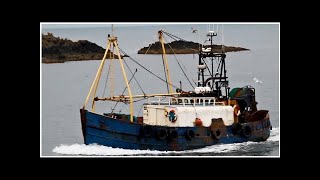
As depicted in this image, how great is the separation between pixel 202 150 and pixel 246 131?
170 cm

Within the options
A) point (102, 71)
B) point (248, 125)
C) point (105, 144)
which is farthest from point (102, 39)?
point (248, 125)

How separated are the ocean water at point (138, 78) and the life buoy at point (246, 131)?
525mm

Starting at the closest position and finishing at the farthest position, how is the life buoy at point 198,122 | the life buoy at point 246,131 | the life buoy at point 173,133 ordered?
1. the life buoy at point 173,133
2. the life buoy at point 198,122
3. the life buoy at point 246,131

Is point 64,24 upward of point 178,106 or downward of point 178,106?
upward

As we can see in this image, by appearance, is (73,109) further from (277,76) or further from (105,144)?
(277,76)

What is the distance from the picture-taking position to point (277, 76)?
1164 inches

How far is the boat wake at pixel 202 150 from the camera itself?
2939cm

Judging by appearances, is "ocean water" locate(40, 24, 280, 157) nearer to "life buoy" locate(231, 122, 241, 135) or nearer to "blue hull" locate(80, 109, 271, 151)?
"blue hull" locate(80, 109, 271, 151)

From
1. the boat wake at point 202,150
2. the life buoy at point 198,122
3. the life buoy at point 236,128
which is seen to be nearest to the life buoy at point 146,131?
the boat wake at point 202,150

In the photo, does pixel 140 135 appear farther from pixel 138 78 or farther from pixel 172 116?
pixel 138 78

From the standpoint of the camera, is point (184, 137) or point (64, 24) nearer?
point (64, 24)

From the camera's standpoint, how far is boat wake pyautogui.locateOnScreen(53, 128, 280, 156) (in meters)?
29.4

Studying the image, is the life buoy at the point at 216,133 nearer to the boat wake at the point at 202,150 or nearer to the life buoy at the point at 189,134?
the boat wake at the point at 202,150

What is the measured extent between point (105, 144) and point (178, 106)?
7.15ft
